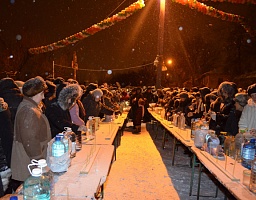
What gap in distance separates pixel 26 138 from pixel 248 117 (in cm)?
332

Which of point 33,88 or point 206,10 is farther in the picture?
point 206,10

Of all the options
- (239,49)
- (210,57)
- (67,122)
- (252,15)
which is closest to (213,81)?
(210,57)

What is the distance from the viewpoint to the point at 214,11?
11195 millimetres

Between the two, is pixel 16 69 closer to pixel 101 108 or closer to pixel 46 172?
pixel 101 108

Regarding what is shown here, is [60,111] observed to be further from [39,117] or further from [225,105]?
[225,105]

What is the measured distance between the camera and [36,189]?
195 centimetres

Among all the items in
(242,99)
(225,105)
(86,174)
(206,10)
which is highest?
(206,10)

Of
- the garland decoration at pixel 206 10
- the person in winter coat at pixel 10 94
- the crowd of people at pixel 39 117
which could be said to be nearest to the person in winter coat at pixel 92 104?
the crowd of people at pixel 39 117

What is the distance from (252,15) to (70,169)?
24039mm

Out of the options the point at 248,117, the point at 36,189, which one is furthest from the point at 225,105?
the point at 36,189

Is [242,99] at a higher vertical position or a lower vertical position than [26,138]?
higher

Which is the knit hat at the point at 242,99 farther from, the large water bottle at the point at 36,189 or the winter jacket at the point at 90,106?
the winter jacket at the point at 90,106

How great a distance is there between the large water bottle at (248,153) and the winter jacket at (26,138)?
2343 mm

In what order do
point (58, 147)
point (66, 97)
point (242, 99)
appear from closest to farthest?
point (58, 147) → point (66, 97) → point (242, 99)
